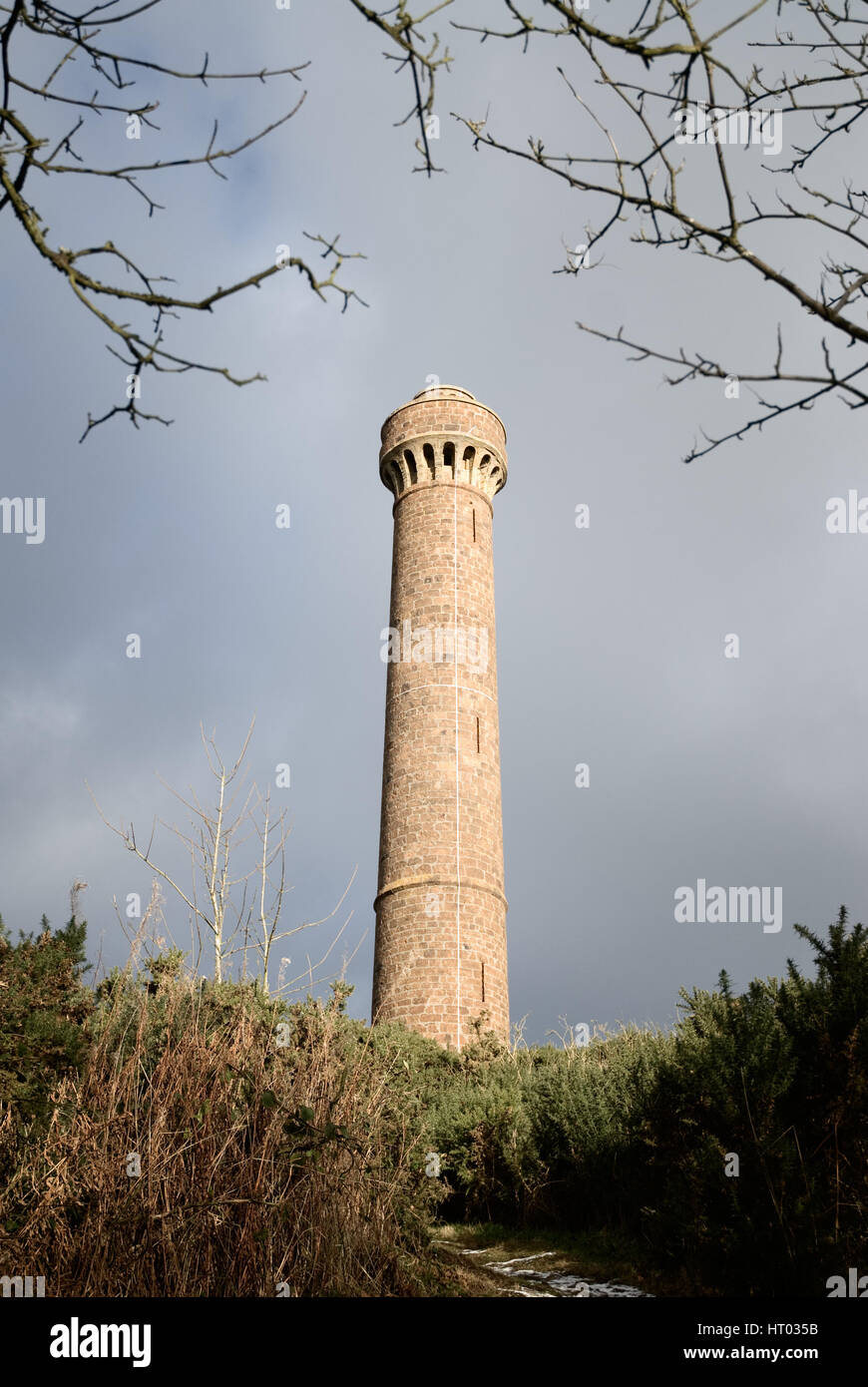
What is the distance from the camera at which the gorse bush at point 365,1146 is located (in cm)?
508

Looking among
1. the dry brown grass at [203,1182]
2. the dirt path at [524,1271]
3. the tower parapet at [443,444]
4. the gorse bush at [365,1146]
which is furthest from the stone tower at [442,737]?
the dry brown grass at [203,1182]

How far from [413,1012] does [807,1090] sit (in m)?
11.6

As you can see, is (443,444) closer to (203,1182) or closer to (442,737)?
(442,737)

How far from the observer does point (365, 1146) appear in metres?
6.11

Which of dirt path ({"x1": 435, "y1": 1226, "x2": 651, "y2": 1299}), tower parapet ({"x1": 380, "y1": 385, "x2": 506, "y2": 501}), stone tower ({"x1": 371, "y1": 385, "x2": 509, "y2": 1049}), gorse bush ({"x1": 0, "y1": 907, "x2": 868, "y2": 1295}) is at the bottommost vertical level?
dirt path ({"x1": 435, "y1": 1226, "x2": 651, "y2": 1299})

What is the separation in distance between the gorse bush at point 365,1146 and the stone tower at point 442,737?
7076mm

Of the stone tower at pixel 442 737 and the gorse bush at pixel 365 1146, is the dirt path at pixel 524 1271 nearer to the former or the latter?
the gorse bush at pixel 365 1146

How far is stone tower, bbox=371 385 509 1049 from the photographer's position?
19016mm

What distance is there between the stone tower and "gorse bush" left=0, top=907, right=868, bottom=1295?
7.08m

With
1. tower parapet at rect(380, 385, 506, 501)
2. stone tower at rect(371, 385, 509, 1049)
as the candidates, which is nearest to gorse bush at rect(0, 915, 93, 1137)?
stone tower at rect(371, 385, 509, 1049)

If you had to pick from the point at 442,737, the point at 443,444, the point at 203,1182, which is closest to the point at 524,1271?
the point at 203,1182

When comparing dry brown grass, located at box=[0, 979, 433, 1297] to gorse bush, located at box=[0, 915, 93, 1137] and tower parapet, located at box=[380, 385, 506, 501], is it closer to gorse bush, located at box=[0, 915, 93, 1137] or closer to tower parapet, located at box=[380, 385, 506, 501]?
gorse bush, located at box=[0, 915, 93, 1137]

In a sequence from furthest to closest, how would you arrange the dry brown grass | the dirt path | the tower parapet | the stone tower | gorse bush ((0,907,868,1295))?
1. the tower parapet
2. the stone tower
3. the dirt path
4. gorse bush ((0,907,868,1295))
5. the dry brown grass
